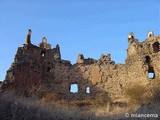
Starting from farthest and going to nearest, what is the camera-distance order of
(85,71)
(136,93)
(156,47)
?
(156,47) → (85,71) → (136,93)

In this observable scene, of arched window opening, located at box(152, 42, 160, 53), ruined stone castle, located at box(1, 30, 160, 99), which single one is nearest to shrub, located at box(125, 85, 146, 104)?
ruined stone castle, located at box(1, 30, 160, 99)

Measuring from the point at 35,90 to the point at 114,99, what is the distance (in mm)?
6718

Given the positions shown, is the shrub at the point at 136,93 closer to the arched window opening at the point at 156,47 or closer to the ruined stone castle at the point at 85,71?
the ruined stone castle at the point at 85,71

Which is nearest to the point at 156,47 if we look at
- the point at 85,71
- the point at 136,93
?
the point at 136,93

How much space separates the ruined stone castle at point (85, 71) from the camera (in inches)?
907

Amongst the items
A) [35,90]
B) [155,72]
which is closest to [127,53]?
[155,72]

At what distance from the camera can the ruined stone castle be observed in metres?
23.0

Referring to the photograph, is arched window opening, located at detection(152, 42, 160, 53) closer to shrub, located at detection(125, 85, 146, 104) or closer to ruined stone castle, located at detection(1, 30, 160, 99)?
ruined stone castle, located at detection(1, 30, 160, 99)

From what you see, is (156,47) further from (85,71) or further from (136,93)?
(85,71)

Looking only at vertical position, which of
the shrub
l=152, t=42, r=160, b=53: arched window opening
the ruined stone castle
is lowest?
the shrub

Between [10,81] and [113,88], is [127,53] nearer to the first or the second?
[113,88]

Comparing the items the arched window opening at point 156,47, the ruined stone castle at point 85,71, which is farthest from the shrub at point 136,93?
the arched window opening at point 156,47

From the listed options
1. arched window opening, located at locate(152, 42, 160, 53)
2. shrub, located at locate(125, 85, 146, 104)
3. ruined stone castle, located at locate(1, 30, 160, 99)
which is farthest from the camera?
arched window opening, located at locate(152, 42, 160, 53)

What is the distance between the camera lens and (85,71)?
80.5 feet
